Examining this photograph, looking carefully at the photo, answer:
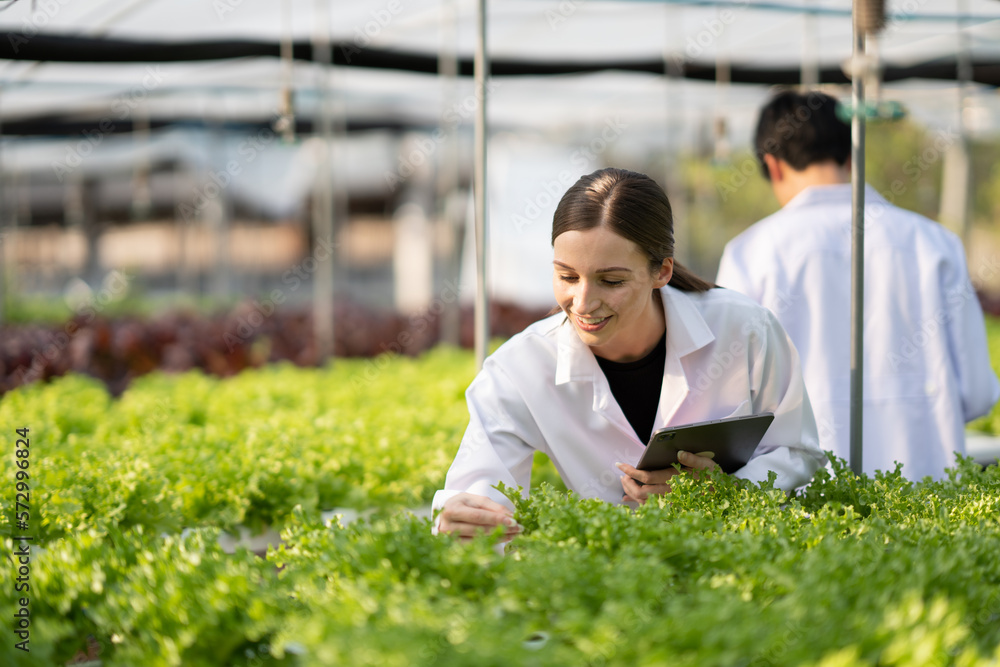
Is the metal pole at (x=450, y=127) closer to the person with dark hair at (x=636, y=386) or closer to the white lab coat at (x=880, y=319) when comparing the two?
the white lab coat at (x=880, y=319)

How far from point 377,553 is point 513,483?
0.63 meters

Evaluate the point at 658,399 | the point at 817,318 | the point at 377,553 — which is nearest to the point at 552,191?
the point at 817,318

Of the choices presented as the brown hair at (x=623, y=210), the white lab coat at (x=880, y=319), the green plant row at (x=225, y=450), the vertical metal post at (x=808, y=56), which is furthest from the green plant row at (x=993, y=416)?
the brown hair at (x=623, y=210)

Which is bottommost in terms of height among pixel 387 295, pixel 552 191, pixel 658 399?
pixel 387 295

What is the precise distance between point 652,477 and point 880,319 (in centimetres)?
144

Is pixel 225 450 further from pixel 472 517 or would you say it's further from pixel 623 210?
pixel 623 210

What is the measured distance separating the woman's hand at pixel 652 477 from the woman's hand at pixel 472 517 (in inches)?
13.2

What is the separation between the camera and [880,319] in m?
3.16

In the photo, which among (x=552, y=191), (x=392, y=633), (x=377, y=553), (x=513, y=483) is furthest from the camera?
(x=552, y=191)

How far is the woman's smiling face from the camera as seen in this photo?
2.08 m

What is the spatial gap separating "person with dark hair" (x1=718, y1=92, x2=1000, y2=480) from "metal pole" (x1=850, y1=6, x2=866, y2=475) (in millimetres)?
675

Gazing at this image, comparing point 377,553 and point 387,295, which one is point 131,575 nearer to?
point 377,553

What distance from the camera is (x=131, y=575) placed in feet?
5.76

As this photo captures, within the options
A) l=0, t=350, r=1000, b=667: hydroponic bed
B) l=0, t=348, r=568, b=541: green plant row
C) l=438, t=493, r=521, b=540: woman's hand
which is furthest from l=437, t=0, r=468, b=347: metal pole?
l=438, t=493, r=521, b=540: woman's hand
